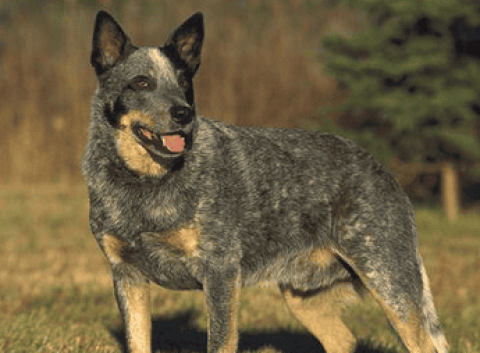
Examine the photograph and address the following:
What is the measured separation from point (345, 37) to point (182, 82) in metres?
11.5

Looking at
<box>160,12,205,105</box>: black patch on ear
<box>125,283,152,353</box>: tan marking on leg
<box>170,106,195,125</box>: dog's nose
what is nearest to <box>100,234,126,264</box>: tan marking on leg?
<box>125,283,152,353</box>: tan marking on leg

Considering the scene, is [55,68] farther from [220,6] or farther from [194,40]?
[194,40]

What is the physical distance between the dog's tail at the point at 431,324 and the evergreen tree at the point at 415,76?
1025cm

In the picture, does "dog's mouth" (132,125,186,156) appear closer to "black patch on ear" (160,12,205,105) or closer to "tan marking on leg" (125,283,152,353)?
"black patch on ear" (160,12,205,105)

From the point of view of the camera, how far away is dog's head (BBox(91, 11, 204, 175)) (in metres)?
4.20

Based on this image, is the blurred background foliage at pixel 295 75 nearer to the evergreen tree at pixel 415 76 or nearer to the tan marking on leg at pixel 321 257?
the evergreen tree at pixel 415 76

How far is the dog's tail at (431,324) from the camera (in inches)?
187

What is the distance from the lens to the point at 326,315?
17.1 ft

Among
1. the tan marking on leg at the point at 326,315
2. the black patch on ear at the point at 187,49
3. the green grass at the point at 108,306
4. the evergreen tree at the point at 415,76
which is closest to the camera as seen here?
the black patch on ear at the point at 187,49

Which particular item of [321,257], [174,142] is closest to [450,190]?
[321,257]

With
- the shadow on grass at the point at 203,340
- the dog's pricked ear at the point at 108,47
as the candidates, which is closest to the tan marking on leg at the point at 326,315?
the shadow on grass at the point at 203,340

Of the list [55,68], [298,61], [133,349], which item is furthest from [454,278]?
[55,68]

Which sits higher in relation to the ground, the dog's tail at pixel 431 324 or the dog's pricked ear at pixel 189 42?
the dog's pricked ear at pixel 189 42

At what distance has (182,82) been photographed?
4.41 m
